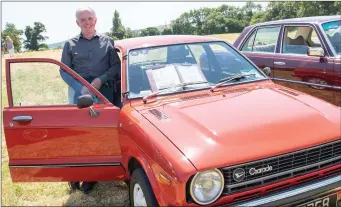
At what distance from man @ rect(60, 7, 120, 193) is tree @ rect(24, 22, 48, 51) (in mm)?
83345

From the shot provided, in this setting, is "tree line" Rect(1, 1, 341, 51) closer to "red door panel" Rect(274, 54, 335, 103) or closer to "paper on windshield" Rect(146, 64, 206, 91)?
"red door panel" Rect(274, 54, 335, 103)

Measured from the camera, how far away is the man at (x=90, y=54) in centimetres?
405

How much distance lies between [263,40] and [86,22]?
3794 millimetres

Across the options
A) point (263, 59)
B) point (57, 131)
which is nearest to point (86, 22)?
point (57, 131)

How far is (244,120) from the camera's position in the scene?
269cm

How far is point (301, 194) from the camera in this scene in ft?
8.13

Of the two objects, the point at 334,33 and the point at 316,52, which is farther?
the point at 334,33

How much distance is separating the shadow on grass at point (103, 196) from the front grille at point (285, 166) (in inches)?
73.1

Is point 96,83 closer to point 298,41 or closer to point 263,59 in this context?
point 263,59

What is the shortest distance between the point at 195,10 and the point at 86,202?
106369mm

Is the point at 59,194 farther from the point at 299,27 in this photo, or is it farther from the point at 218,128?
the point at 299,27

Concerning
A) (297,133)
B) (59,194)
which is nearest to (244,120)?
(297,133)

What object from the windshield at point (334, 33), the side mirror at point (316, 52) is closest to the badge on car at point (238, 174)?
the side mirror at point (316, 52)

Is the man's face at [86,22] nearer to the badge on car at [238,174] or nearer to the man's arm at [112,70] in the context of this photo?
the man's arm at [112,70]
